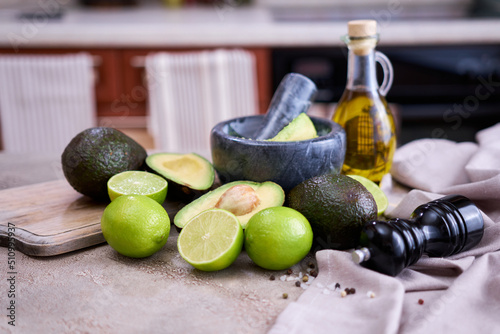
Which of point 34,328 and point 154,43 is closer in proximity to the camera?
point 34,328

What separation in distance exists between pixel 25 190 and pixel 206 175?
16.0 inches

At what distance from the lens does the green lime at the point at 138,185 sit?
89cm

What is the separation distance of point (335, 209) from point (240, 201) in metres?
0.16

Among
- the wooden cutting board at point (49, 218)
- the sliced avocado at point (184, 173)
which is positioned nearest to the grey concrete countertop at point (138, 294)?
the wooden cutting board at point (49, 218)

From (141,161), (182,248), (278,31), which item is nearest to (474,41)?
(278,31)

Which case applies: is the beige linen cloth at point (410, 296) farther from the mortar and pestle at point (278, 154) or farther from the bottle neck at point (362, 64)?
the bottle neck at point (362, 64)

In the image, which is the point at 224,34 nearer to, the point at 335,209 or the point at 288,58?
the point at 288,58

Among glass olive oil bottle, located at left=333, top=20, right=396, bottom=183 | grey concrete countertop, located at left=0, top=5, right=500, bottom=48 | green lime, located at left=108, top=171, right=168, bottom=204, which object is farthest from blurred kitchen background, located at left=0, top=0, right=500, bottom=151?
green lime, located at left=108, top=171, right=168, bottom=204

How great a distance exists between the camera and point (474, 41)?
2281mm

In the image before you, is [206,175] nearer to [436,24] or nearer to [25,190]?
[25,190]

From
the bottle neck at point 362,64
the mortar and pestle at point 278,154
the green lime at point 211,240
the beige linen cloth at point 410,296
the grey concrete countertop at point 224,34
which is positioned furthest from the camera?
the grey concrete countertop at point 224,34

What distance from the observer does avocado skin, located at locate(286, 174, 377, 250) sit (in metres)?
0.79

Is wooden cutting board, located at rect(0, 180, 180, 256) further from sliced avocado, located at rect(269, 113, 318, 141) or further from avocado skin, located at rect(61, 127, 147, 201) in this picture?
sliced avocado, located at rect(269, 113, 318, 141)

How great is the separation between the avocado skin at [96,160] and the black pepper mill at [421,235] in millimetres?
486
